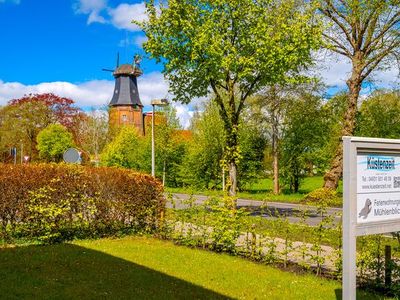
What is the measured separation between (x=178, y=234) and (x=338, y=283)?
4754 mm

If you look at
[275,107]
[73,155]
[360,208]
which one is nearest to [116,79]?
[275,107]

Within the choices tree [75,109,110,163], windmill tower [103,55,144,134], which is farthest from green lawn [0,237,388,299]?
windmill tower [103,55,144,134]

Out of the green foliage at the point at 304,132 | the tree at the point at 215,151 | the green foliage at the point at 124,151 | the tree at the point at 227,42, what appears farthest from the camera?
the green foliage at the point at 124,151

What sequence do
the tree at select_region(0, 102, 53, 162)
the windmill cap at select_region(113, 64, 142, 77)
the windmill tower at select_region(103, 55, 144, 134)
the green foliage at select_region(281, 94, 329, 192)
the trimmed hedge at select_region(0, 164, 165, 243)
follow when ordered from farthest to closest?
the windmill tower at select_region(103, 55, 144, 134)
the windmill cap at select_region(113, 64, 142, 77)
the tree at select_region(0, 102, 53, 162)
the green foliage at select_region(281, 94, 329, 192)
the trimmed hedge at select_region(0, 164, 165, 243)

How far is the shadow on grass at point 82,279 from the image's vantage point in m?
7.29

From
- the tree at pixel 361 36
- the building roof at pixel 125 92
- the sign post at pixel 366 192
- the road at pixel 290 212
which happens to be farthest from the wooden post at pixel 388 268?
the building roof at pixel 125 92

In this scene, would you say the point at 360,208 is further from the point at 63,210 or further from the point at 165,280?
the point at 63,210

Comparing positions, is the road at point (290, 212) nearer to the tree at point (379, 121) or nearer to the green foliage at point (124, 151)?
the tree at point (379, 121)

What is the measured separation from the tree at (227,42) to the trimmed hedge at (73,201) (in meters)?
4.12

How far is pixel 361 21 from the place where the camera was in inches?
1001

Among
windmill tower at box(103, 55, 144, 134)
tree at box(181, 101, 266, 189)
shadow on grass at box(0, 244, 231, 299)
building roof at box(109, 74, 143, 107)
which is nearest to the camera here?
shadow on grass at box(0, 244, 231, 299)

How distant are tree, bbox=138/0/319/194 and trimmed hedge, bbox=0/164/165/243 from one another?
4123 millimetres

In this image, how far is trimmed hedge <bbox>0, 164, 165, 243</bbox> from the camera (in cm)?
1191

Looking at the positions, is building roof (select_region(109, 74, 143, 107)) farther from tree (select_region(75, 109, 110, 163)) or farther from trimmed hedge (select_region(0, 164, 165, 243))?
trimmed hedge (select_region(0, 164, 165, 243))
